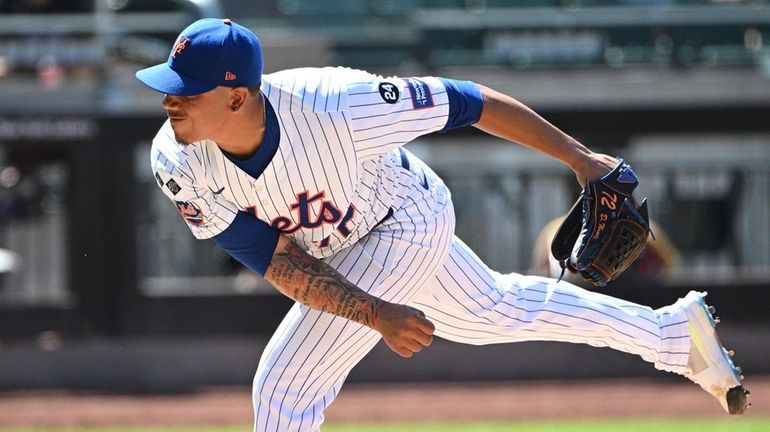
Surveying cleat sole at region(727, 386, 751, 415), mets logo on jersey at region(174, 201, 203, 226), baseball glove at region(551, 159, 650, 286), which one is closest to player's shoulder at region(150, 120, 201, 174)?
mets logo on jersey at region(174, 201, 203, 226)

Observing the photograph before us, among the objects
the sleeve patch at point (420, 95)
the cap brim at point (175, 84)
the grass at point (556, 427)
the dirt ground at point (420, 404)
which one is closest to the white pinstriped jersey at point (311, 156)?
the sleeve patch at point (420, 95)

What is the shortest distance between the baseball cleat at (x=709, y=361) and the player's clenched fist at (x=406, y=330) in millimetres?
1212

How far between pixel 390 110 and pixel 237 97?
501 millimetres

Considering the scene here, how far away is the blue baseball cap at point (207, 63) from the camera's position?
3445mm

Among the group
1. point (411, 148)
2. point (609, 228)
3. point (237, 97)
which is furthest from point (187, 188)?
point (411, 148)

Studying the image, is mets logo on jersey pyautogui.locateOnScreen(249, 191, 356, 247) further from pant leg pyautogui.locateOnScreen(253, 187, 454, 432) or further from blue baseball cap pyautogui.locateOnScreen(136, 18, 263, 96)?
blue baseball cap pyautogui.locateOnScreen(136, 18, 263, 96)

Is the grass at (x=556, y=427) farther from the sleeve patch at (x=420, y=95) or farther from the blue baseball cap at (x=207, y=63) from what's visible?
the blue baseball cap at (x=207, y=63)

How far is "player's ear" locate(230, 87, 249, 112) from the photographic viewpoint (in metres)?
3.51

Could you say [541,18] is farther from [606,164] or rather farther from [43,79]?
[606,164]

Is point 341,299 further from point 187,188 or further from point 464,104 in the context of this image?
point 464,104

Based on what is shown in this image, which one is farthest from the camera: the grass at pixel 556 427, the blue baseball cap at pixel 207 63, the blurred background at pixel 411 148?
the blurred background at pixel 411 148

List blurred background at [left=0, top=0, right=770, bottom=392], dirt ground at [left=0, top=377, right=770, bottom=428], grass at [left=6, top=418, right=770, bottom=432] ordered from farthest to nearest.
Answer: blurred background at [left=0, top=0, right=770, bottom=392]
dirt ground at [left=0, top=377, right=770, bottom=428]
grass at [left=6, top=418, right=770, bottom=432]

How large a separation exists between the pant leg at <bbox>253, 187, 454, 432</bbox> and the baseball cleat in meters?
0.91

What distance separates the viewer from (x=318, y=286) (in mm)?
3594
